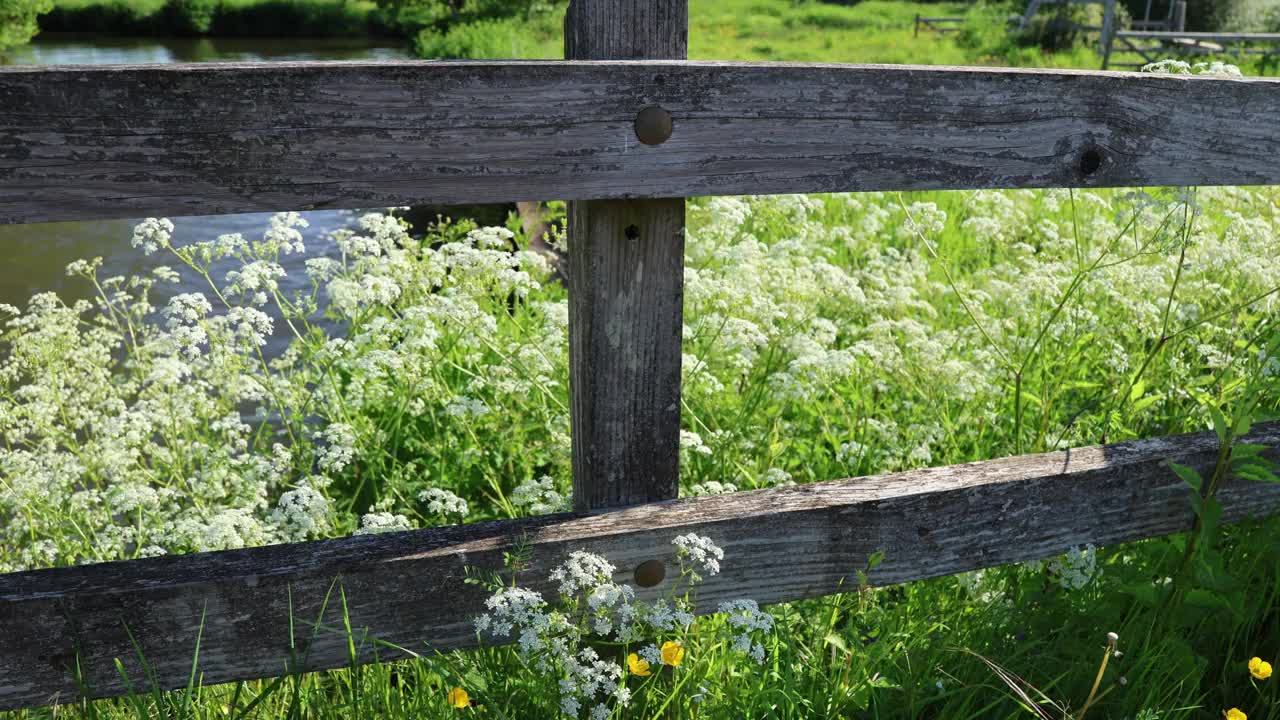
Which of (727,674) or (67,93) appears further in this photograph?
(727,674)

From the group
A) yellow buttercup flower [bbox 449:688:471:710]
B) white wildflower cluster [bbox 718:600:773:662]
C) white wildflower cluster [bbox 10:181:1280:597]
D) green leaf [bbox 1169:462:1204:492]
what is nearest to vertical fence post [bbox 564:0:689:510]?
white wildflower cluster [bbox 718:600:773:662]

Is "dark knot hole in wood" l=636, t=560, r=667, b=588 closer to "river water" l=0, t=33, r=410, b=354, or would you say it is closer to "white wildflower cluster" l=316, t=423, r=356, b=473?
"white wildflower cluster" l=316, t=423, r=356, b=473

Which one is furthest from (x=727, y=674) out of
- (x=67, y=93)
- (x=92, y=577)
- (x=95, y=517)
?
(x=95, y=517)

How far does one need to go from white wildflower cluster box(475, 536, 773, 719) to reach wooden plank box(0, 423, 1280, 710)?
0.15 feet

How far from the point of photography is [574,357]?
1.67m

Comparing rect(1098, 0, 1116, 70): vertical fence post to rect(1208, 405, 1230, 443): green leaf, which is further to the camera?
rect(1098, 0, 1116, 70): vertical fence post

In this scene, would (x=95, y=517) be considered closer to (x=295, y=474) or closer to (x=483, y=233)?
(x=295, y=474)

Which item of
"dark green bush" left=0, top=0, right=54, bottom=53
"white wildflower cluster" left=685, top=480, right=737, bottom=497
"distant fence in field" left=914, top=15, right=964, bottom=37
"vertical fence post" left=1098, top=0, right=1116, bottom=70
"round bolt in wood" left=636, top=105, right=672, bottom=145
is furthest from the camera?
"distant fence in field" left=914, top=15, right=964, bottom=37

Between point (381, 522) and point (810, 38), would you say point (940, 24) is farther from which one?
point (381, 522)

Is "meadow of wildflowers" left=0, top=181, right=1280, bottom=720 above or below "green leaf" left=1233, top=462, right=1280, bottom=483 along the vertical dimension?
below

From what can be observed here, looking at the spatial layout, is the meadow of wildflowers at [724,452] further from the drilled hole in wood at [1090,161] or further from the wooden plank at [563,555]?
the drilled hole in wood at [1090,161]

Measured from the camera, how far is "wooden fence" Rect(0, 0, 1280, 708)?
129cm

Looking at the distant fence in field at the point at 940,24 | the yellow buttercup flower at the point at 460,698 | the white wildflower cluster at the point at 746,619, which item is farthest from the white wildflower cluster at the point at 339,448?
the distant fence in field at the point at 940,24

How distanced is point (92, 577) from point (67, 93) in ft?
2.49
